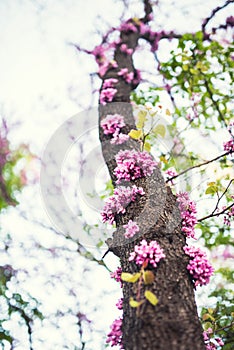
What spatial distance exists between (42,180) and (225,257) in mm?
2456

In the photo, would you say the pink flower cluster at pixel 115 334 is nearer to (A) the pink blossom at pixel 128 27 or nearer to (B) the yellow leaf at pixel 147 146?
(B) the yellow leaf at pixel 147 146

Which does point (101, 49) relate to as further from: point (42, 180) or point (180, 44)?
point (42, 180)

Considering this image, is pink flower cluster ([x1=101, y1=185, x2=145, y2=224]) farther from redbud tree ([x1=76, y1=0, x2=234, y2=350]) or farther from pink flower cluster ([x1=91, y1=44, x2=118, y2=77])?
pink flower cluster ([x1=91, y1=44, x2=118, y2=77])

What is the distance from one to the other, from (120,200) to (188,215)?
39 centimetres

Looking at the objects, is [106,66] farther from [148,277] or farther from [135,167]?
[148,277]

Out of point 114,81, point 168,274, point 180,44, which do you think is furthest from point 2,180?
point 168,274

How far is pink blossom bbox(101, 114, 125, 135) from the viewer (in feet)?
9.00

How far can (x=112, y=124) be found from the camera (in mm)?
2750

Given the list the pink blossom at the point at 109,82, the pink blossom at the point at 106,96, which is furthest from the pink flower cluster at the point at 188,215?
the pink blossom at the point at 109,82

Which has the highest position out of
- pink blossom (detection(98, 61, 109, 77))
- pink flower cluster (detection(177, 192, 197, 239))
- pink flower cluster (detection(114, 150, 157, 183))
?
pink blossom (detection(98, 61, 109, 77))

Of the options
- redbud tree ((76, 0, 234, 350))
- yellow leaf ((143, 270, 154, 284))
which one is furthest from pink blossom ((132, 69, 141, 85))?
yellow leaf ((143, 270, 154, 284))

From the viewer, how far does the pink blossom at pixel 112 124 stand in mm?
2742

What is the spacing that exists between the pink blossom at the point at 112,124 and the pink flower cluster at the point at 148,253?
1.19m

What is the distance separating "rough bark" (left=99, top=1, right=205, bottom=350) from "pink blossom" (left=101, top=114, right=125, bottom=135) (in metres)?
0.58
